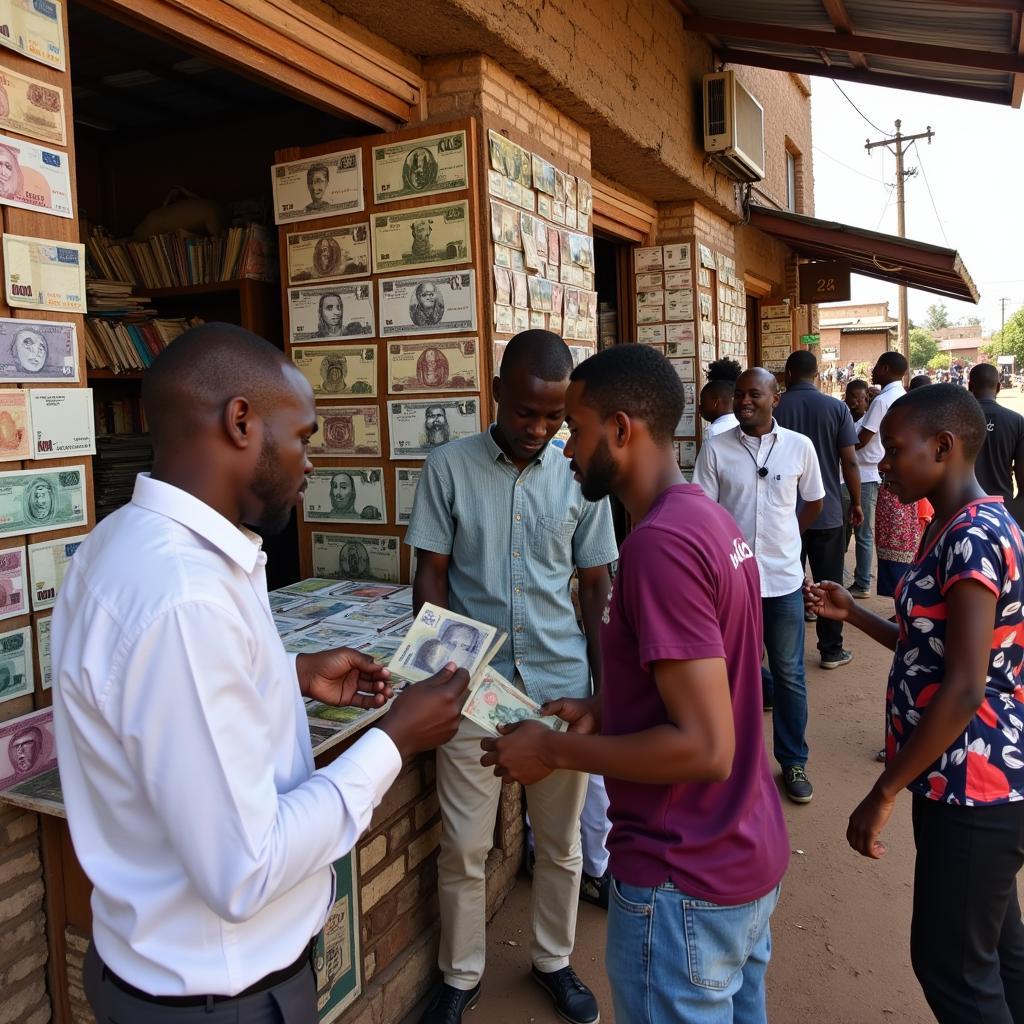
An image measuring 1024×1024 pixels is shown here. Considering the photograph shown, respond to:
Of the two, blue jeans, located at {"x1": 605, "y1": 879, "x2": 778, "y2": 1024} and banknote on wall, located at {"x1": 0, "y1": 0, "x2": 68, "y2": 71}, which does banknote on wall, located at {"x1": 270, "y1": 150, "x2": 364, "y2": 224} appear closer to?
banknote on wall, located at {"x1": 0, "y1": 0, "x2": 68, "y2": 71}

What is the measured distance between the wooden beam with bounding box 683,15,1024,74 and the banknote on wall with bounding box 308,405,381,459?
4.42 meters

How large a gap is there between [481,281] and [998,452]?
4.28 metres

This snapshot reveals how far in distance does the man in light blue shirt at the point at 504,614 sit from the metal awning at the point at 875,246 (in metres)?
6.47

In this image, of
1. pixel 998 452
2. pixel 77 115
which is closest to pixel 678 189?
pixel 998 452

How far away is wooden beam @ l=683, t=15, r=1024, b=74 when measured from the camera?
518 cm

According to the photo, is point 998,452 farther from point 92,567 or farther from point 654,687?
point 92,567

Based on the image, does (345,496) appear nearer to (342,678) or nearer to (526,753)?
(342,678)

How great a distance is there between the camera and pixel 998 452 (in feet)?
19.7

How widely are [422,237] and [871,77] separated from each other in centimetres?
497

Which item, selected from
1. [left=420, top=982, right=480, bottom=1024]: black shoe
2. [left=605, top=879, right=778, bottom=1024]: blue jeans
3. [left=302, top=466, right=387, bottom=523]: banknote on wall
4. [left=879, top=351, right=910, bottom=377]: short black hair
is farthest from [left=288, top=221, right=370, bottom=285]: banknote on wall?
[left=879, top=351, right=910, bottom=377]: short black hair

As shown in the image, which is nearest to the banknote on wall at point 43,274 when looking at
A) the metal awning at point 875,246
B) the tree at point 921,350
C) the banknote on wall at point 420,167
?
the banknote on wall at point 420,167

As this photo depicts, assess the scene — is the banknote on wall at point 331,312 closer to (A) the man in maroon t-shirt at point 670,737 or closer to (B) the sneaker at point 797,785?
(A) the man in maroon t-shirt at point 670,737

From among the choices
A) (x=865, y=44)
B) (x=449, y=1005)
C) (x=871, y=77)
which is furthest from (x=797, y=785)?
(x=871, y=77)

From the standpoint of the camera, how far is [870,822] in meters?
2.04
